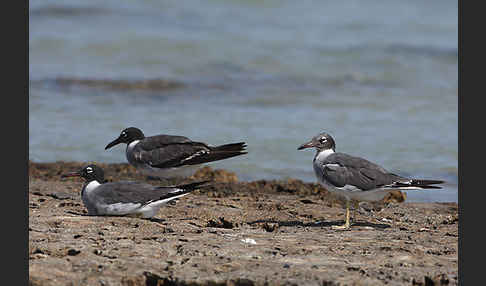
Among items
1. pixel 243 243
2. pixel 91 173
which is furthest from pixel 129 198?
pixel 243 243

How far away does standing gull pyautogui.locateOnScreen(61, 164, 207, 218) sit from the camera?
23.9 feet

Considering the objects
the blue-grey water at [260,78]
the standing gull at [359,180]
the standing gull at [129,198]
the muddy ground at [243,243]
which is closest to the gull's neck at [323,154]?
the standing gull at [359,180]

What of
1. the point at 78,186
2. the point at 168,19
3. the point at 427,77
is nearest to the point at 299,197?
the point at 78,186

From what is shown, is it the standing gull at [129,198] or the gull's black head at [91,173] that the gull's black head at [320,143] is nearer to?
the standing gull at [129,198]

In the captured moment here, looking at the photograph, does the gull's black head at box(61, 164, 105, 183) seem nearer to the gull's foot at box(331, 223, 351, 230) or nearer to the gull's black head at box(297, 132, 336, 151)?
the gull's black head at box(297, 132, 336, 151)

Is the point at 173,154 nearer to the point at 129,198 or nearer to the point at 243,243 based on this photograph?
the point at 129,198

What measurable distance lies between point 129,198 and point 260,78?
10143 millimetres

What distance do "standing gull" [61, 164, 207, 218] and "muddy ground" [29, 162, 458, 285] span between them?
4.7 inches

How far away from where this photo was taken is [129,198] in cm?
729

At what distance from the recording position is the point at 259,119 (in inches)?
527

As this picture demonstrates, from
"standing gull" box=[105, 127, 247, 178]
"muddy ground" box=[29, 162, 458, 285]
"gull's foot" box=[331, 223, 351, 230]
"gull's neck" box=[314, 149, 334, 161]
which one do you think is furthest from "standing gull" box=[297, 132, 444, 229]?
"standing gull" box=[105, 127, 247, 178]

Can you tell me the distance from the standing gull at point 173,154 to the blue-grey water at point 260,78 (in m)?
1.18

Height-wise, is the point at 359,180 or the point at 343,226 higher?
the point at 359,180

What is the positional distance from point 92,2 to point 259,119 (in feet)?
38.7
